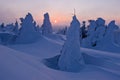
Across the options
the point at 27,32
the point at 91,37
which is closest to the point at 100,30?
the point at 91,37

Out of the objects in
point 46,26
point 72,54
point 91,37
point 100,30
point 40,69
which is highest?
point 46,26

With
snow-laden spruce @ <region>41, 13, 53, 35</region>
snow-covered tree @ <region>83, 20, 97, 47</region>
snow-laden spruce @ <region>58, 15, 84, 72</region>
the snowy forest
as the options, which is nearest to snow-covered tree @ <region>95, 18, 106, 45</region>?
the snowy forest

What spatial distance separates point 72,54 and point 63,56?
0.80m

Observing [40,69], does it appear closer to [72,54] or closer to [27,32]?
[72,54]

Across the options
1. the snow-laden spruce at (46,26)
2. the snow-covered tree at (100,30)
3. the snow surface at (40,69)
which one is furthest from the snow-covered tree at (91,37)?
the snow surface at (40,69)

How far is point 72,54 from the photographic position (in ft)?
64.7

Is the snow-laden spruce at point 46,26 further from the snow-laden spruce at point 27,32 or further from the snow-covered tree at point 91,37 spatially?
the snow-laden spruce at point 27,32

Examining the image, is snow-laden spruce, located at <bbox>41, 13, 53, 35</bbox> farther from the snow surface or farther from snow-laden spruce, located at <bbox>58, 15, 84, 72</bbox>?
snow-laden spruce, located at <bbox>58, 15, 84, 72</bbox>

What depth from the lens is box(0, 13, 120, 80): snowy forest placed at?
13341 millimetres

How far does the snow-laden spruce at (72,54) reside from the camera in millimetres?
19719

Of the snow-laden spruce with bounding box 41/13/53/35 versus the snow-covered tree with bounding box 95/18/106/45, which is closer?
the snow-covered tree with bounding box 95/18/106/45

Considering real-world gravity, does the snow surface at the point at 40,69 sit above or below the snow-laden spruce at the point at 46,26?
below

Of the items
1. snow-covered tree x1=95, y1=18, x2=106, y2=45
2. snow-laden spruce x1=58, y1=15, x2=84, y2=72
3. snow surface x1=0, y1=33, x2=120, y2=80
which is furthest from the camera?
snow-covered tree x1=95, y1=18, x2=106, y2=45

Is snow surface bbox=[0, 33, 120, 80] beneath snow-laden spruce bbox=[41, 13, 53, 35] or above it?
beneath
